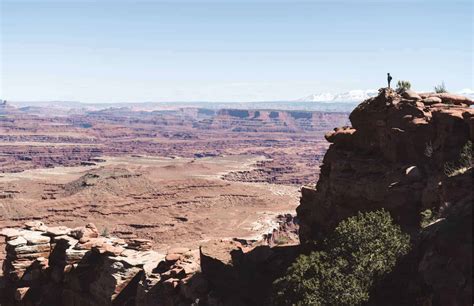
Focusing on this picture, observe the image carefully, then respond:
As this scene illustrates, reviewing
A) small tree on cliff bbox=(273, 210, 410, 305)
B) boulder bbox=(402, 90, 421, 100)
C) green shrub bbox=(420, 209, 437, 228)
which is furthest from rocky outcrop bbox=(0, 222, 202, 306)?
boulder bbox=(402, 90, 421, 100)

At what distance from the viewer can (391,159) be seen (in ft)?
89.6

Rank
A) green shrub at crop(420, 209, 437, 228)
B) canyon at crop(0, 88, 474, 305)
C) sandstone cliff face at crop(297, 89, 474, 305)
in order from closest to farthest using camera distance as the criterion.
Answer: sandstone cliff face at crop(297, 89, 474, 305) < canyon at crop(0, 88, 474, 305) < green shrub at crop(420, 209, 437, 228)

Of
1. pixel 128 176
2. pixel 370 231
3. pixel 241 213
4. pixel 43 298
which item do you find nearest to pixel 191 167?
pixel 128 176

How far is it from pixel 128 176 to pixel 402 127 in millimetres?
124535

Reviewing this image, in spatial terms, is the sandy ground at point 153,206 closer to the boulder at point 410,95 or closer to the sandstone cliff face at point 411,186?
the sandstone cliff face at point 411,186

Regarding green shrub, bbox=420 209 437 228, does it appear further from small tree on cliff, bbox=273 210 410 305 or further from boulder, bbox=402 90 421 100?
boulder, bbox=402 90 421 100

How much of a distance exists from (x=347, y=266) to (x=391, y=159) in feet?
27.6

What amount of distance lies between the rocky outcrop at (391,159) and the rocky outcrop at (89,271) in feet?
28.7

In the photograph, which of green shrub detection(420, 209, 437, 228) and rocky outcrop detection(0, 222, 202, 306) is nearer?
green shrub detection(420, 209, 437, 228)

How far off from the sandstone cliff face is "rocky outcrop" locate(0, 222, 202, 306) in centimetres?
867

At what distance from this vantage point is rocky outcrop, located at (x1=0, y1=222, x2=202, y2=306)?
29172 mm

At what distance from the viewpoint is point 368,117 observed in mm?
28969

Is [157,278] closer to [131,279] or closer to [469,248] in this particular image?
[131,279]

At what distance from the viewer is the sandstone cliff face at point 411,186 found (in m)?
16.8
